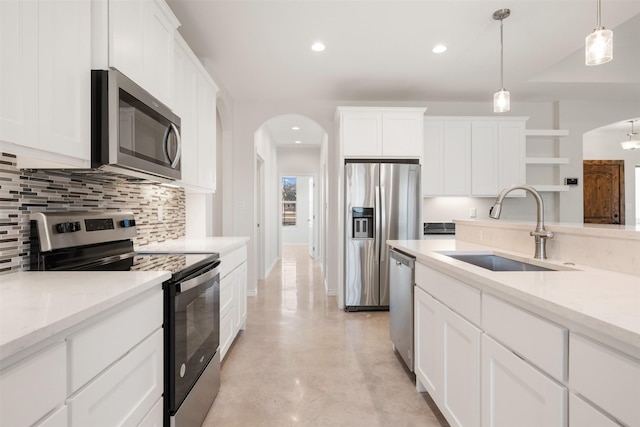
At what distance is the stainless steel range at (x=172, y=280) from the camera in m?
1.41

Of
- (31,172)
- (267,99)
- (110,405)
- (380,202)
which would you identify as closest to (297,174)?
(267,99)

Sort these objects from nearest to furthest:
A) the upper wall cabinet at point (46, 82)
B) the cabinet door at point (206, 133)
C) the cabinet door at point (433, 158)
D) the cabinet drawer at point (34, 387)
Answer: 1. the cabinet drawer at point (34, 387)
2. the upper wall cabinet at point (46, 82)
3. the cabinet door at point (206, 133)
4. the cabinet door at point (433, 158)

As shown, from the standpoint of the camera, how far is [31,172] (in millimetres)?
1448

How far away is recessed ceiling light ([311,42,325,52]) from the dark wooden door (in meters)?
6.08

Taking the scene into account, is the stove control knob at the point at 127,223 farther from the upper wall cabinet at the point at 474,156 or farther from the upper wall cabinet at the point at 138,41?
the upper wall cabinet at the point at 474,156

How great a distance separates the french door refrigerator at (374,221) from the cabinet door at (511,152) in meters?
1.35

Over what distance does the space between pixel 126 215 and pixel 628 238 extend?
95.7 inches

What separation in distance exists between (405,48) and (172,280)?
280cm

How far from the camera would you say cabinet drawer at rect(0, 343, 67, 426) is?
2.19ft

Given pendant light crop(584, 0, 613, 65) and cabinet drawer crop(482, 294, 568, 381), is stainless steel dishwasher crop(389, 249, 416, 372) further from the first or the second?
pendant light crop(584, 0, 613, 65)

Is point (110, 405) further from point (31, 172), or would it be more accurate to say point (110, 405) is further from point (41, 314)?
point (31, 172)

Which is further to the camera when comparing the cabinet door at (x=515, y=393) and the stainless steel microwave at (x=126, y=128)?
the stainless steel microwave at (x=126, y=128)

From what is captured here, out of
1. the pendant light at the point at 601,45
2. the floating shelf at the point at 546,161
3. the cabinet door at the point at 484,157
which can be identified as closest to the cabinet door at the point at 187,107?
the pendant light at the point at 601,45

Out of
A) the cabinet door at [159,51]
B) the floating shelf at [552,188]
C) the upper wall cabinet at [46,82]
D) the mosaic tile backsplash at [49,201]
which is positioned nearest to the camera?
the upper wall cabinet at [46,82]
